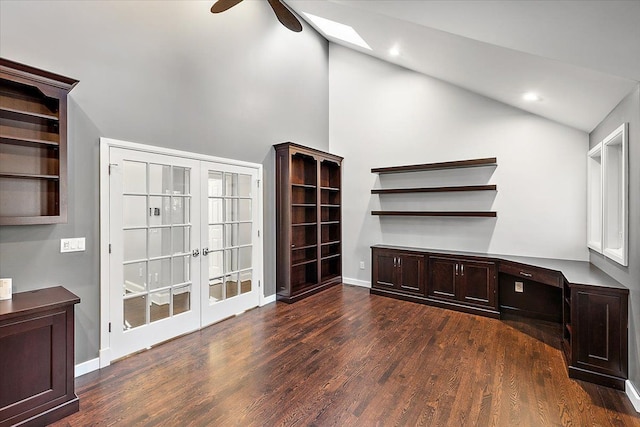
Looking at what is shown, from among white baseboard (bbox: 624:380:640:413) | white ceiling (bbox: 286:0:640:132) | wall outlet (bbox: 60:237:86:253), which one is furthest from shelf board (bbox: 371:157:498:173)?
wall outlet (bbox: 60:237:86:253)

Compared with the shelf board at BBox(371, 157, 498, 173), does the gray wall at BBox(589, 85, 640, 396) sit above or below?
below

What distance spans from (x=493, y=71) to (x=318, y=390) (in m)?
3.67

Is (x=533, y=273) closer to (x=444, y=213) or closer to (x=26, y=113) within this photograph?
(x=444, y=213)

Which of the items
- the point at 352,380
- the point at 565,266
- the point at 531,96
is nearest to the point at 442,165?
the point at 531,96

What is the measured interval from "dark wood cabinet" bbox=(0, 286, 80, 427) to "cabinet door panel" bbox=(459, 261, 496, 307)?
14.5 feet

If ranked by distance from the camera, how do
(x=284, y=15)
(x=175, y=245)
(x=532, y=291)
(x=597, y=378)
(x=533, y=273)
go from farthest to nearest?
(x=532, y=291) < (x=533, y=273) < (x=175, y=245) < (x=284, y=15) < (x=597, y=378)

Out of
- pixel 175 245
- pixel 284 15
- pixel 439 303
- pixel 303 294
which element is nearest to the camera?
pixel 284 15

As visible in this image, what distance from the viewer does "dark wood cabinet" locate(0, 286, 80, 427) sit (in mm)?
2018

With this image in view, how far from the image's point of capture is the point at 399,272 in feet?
16.3

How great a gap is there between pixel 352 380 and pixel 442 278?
2.49m

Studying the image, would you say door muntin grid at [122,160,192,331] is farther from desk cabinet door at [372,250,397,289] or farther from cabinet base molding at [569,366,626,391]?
cabinet base molding at [569,366,626,391]

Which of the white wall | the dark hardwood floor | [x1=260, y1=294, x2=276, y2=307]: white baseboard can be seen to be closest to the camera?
the dark hardwood floor

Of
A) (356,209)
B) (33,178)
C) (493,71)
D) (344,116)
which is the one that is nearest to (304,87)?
(344,116)

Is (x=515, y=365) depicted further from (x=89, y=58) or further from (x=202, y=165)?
(x=89, y=58)
